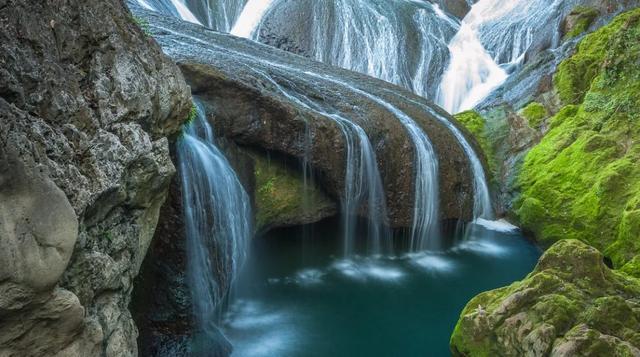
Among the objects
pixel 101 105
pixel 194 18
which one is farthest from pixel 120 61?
pixel 194 18

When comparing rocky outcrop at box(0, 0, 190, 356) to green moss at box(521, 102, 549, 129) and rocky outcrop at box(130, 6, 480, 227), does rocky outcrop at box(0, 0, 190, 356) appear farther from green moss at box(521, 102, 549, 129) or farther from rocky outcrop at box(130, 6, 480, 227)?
green moss at box(521, 102, 549, 129)

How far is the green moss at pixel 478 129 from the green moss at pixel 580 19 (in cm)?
485

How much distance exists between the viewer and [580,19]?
49.4ft

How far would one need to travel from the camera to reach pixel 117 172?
361cm

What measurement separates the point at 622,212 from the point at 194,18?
1420cm

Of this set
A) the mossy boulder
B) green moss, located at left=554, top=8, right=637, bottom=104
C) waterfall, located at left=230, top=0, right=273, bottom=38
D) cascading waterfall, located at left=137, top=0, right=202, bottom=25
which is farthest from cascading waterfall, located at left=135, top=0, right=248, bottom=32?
the mossy boulder

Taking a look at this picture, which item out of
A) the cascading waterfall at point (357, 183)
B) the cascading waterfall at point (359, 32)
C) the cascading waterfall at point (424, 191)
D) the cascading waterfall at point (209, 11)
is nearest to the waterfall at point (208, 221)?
the cascading waterfall at point (357, 183)

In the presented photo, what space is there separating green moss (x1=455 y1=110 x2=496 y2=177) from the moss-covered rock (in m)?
5.31

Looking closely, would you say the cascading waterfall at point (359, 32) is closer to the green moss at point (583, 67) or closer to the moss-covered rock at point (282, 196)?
the green moss at point (583, 67)

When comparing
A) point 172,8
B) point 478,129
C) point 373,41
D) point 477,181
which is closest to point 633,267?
point 477,181

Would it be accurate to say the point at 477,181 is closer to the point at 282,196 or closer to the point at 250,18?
the point at 282,196

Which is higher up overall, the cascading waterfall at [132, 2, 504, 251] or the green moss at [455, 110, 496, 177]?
the green moss at [455, 110, 496, 177]

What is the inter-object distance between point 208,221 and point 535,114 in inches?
368

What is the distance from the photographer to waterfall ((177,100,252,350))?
591cm
